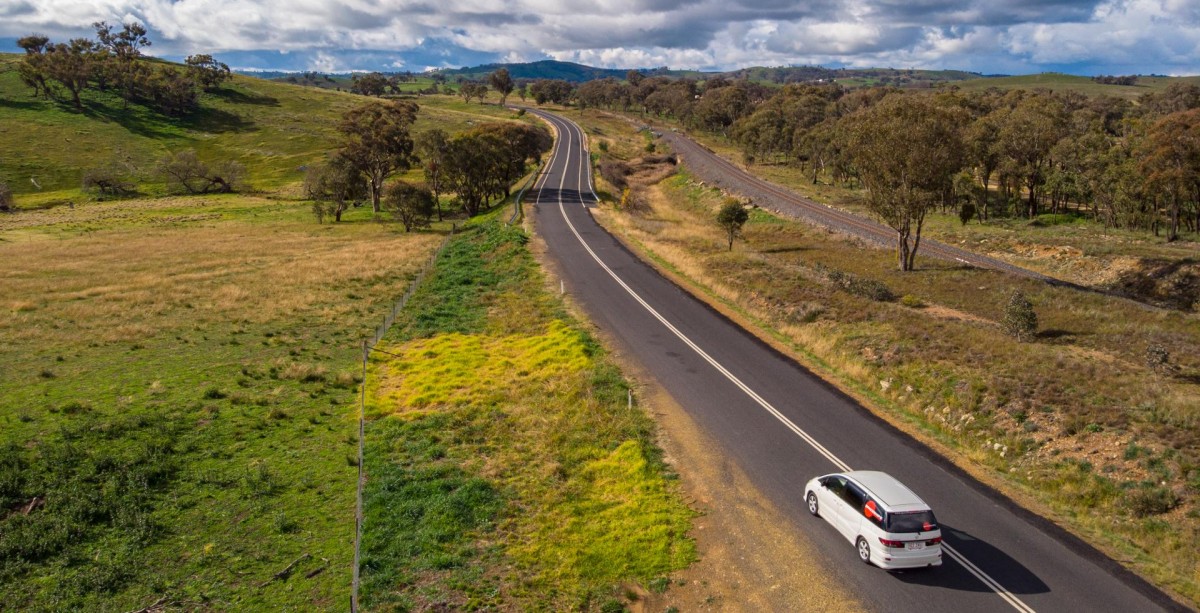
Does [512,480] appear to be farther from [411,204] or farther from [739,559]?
[411,204]

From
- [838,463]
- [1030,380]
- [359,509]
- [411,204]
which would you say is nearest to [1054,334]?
[1030,380]

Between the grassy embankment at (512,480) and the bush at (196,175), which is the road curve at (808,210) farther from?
the bush at (196,175)

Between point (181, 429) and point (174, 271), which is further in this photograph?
point (174, 271)

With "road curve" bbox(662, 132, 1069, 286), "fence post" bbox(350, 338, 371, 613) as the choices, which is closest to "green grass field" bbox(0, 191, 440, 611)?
"fence post" bbox(350, 338, 371, 613)

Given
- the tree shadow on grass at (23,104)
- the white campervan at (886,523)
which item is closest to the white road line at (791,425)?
the white campervan at (886,523)

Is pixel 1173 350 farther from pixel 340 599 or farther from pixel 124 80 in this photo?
pixel 124 80

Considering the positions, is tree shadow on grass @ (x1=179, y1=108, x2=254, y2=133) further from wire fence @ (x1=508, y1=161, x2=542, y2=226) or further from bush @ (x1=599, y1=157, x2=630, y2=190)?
bush @ (x1=599, y1=157, x2=630, y2=190)
